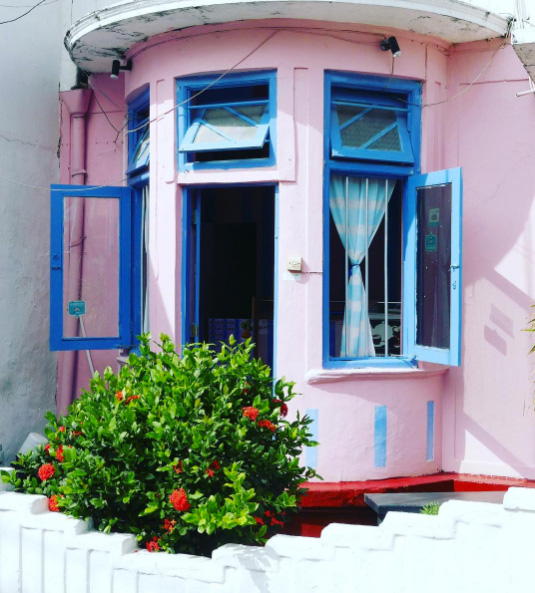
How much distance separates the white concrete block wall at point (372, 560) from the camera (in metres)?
4.15

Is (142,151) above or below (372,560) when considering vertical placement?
above

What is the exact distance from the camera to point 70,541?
178 inches

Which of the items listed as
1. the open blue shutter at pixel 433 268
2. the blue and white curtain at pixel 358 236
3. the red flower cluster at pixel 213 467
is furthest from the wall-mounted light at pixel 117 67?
the red flower cluster at pixel 213 467

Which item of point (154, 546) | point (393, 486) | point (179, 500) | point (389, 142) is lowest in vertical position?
point (393, 486)

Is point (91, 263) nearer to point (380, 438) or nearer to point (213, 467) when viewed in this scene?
point (380, 438)

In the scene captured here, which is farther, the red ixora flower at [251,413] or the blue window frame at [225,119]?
the blue window frame at [225,119]

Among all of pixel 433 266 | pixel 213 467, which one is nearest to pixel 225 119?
pixel 433 266

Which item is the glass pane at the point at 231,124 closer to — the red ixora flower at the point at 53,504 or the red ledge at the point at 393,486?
the red ledge at the point at 393,486

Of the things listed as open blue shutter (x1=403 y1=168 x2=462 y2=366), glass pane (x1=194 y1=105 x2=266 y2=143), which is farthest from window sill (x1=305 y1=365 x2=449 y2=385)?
glass pane (x1=194 y1=105 x2=266 y2=143)

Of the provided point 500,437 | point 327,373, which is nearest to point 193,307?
point 327,373

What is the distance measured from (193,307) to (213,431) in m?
2.97

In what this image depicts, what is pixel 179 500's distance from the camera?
14.0 feet

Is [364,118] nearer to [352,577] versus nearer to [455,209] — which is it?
[455,209]

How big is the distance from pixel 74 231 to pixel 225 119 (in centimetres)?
226
